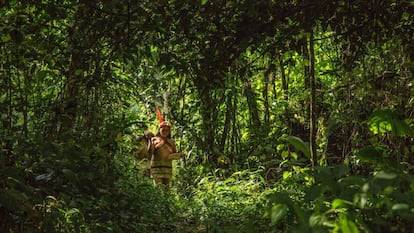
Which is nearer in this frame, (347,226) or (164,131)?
(347,226)

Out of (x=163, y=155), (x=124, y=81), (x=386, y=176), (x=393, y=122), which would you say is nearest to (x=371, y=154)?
(x=393, y=122)

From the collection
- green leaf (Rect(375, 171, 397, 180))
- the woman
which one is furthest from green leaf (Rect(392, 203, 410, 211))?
the woman

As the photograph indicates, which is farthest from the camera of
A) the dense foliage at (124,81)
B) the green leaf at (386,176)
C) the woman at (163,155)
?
the woman at (163,155)

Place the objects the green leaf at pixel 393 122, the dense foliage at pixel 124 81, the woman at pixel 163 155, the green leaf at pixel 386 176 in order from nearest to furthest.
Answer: the green leaf at pixel 386 176, the green leaf at pixel 393 122, the dense foliage at pixel 124 81, the woman at pixel 163 155

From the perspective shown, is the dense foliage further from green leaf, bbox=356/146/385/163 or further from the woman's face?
the woman's face

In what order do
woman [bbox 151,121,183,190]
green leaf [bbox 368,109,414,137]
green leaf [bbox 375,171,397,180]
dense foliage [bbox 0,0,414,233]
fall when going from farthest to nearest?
woman [bbox 151,121,183,190], dense foliage [bbox 0,0,414,233], green leaf [bbox 368,109,414,137], green leaf [bbox 375,171,397,180]

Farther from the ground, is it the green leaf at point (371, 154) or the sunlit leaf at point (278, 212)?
the green leaf at point (371, 154)

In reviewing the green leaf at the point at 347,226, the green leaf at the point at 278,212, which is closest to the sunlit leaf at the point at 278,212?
the green leaf at the point at 278,212

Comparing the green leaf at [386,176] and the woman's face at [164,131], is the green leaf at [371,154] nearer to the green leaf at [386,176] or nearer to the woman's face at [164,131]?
the green leaf at [386,176]

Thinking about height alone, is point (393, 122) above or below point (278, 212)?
above

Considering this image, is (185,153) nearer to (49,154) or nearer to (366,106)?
(366,106)

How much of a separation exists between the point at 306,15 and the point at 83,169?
72.7 inches

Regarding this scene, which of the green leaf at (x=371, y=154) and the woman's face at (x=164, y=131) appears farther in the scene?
the woman's face at (x=164, y=131)

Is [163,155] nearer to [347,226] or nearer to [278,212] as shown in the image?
[278,212]
